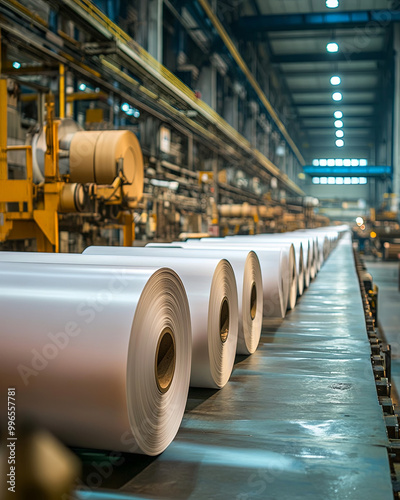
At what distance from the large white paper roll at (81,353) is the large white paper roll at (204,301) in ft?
1.87

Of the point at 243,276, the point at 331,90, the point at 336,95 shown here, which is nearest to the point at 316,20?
the point at 331,90

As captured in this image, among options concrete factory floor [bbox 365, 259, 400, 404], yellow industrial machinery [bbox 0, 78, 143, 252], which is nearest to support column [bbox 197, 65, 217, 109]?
concrete factory floor [bbox 365, 259, 400, 404]

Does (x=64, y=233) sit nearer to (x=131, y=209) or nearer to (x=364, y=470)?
(x=131, y=209)

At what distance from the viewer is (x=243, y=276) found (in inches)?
125

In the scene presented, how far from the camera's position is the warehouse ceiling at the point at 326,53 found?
19.8m

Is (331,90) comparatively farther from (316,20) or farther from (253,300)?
(253,300)

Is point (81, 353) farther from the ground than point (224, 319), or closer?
farther from the ground

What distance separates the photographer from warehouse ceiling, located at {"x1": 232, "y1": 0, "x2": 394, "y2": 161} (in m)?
19.8

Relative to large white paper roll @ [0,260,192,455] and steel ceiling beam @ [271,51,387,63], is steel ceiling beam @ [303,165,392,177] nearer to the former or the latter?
steel ceiling beam @ [271,51,387,63]

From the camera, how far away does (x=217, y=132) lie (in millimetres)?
15492

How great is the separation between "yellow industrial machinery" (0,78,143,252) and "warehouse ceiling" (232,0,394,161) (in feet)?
50.8

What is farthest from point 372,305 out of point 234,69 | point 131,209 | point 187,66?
point 234,69

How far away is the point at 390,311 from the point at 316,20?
13064 millimetres

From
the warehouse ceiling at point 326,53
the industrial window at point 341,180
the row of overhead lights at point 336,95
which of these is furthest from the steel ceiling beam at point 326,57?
the industrial window at point 341,180
